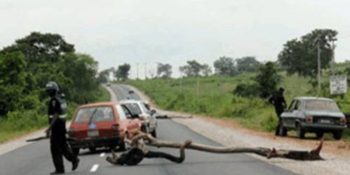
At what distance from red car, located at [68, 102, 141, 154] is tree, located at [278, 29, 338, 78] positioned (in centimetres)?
7201

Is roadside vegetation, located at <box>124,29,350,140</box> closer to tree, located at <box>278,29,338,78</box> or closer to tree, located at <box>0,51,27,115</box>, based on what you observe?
tree, located at <box>278,29,338,78</box>

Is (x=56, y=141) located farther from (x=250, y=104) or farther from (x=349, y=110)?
(x=250, y=104)

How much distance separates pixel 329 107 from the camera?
2903 centimetres

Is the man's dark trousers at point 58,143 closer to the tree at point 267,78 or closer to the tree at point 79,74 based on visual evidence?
the tree at point 267,78

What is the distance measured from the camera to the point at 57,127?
15867 mm

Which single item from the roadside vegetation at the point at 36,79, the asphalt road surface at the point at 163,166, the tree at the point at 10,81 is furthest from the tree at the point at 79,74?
the asphalt road surface at the point at 163,166

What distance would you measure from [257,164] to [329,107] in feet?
39.6

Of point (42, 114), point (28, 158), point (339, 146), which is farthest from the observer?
point (42, 114)

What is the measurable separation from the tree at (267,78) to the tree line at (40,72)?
21.0 m

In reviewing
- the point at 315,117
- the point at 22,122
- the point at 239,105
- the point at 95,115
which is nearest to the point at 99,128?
the point at 95,115

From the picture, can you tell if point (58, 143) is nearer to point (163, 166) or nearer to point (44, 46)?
point (163, 166)

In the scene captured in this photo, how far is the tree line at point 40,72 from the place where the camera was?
205 ft

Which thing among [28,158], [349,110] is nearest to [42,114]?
[349,110]

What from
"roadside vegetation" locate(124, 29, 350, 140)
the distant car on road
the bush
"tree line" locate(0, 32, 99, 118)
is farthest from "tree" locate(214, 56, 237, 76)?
the distant car on road
